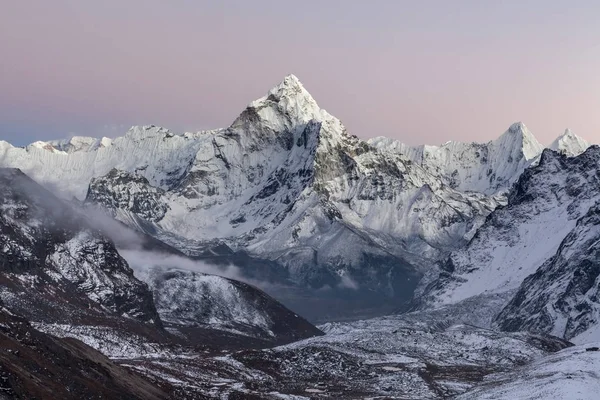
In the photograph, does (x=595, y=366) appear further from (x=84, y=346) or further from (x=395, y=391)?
(x=84, y=346)

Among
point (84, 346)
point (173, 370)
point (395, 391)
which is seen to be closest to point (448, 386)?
point (395, 391)

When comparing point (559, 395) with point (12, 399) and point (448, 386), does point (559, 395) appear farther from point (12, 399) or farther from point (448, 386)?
point (12, 399)

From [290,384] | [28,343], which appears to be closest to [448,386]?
[290,384]

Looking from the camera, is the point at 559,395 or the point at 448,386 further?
the point at 448,386

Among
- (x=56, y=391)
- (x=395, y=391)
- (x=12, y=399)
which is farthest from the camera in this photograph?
(x=395, y=391)

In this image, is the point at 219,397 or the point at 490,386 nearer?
the point at 219,397

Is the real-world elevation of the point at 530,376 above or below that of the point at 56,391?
above

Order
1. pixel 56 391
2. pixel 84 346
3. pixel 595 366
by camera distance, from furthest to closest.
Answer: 1. pixel 595 366
2. pixel 84 346
3. pixel 56 391

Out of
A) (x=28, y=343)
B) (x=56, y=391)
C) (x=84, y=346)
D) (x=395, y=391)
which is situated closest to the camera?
(x=56, y=391)

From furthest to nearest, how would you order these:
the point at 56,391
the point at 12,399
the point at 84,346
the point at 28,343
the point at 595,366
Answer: the point at 595,366 < the point at 84,346 < the point at 28,343 < the point at 56,391 < the point at 12,399
